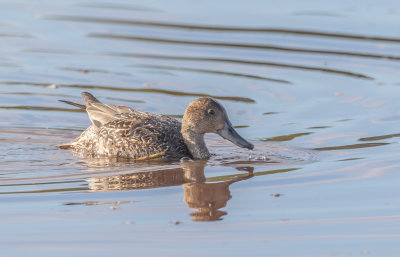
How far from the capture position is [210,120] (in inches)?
409

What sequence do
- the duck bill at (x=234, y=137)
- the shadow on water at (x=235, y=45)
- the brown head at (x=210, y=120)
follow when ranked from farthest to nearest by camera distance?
1. the shadow on water at (x=235, y=45)
2. the brown head at (x=210, y=120)
3. the duck bill at (x=234, y=137)

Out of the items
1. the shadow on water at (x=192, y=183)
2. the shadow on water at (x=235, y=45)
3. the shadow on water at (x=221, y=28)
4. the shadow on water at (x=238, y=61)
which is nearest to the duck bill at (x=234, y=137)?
the shadow on water at (x=192, y=183)

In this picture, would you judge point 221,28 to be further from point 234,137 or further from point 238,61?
point 234,137

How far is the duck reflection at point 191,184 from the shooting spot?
818cm

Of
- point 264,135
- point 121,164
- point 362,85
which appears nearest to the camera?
point 121,164

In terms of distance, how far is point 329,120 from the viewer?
1212 cm

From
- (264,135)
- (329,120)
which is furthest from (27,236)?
(329,120)

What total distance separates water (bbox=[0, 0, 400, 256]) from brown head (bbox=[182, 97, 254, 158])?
282 millimetres

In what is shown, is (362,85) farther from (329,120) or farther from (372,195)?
(372,195)

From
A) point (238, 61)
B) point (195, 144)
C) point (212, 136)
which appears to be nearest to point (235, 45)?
point (238, 61)

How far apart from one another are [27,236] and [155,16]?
11684mm

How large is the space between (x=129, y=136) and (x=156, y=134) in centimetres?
31

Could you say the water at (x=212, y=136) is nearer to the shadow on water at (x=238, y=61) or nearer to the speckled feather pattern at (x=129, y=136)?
the shadow on water at (x=238, y=61)

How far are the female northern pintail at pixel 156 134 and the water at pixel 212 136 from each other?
0.97ft
